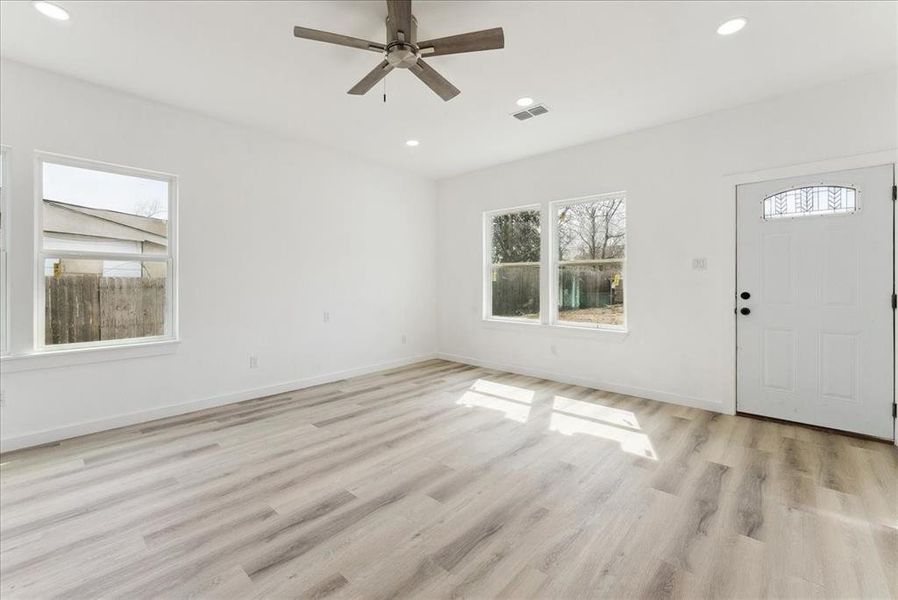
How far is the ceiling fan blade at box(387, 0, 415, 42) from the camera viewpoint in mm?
A: 2070

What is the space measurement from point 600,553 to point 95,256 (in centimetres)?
447

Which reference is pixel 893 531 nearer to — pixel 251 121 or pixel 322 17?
pixel 322 17

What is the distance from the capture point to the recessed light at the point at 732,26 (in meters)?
2.45

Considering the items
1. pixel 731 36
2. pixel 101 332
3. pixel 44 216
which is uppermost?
pixel 731 36

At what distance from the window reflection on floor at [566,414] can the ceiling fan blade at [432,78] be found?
2848mm

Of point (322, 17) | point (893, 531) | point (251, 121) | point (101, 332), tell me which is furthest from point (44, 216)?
point (893, 531)

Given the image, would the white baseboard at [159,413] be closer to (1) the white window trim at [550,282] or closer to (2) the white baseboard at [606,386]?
(2) the white baseboard at [606,386]

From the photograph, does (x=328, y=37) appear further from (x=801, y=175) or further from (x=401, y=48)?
(x=801, y=175)

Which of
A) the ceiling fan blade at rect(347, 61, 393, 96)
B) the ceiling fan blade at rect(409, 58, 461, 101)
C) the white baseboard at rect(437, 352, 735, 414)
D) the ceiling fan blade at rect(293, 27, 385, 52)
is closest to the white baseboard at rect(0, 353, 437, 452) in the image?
the white baseboard at rect(437, 352, 735, 414)

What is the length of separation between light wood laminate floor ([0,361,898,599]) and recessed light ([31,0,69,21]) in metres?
3.02

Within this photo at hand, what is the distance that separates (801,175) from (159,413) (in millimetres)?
6318

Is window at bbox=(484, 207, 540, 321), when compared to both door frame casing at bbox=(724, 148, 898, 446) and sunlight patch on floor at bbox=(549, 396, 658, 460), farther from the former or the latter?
door frame casing at bbox=(724, 148, 898, 446)

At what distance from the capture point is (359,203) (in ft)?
17.6

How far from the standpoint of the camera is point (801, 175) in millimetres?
3422
